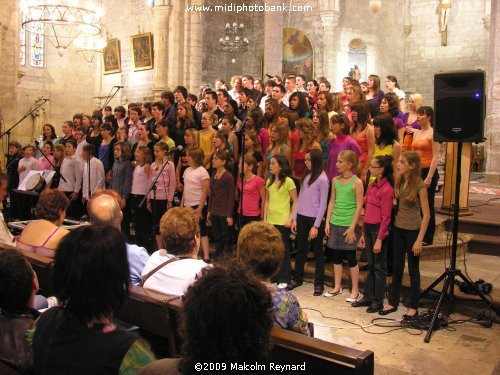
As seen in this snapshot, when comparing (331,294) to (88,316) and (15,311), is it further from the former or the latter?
(88,316)

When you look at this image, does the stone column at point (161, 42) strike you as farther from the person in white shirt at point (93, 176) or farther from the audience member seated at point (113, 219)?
the audience member seated at point (113, 219)

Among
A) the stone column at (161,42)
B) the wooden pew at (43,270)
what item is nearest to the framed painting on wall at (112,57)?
the stone column at (161,42)

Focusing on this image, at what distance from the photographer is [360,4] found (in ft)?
56.1

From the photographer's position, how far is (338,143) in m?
5.76

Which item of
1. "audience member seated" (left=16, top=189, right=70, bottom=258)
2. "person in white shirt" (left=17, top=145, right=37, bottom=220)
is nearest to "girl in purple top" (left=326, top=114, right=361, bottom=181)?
"audience member seated" (left=16, top=189, right=70, bottom=258)

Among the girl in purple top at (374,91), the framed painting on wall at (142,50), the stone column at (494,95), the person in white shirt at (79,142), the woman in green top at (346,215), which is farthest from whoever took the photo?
the framed painting on wall at (142,50)

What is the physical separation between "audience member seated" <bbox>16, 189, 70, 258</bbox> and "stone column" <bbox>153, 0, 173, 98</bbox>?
36.4ft

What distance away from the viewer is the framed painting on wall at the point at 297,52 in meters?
16.5

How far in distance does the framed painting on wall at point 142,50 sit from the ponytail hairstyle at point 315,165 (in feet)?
36.2

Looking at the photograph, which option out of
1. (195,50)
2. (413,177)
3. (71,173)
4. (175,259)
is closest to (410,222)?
(413,177)

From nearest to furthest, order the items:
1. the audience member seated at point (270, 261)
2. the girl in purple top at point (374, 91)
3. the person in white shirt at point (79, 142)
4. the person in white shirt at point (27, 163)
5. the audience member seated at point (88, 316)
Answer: the audience member seated at point (88, 316)
the audience member seated at point (270, 261)
the girl in purple top at point (374, 91)
the person in white shirt at point (79, 142)
the person in white shirt at point (27, 163)

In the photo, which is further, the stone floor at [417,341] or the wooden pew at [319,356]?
the stone floor at [417,341]

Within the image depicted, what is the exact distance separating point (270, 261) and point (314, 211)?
8.89ft

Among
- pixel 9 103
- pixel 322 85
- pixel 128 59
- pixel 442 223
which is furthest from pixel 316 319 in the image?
pixel 128 59
